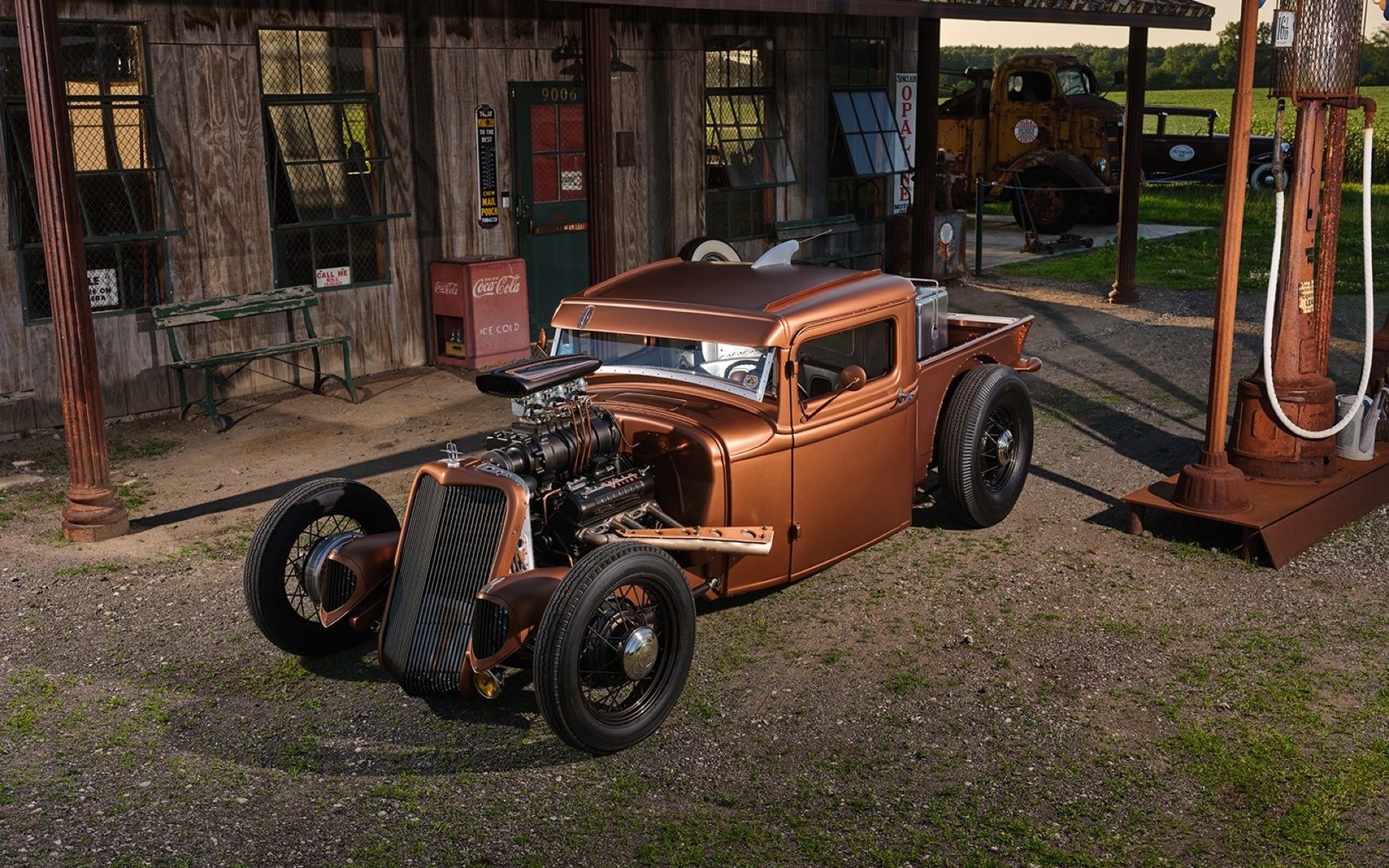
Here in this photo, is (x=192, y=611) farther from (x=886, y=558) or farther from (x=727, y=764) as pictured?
(x=886, y=558)

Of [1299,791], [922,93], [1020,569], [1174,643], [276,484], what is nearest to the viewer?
[1299,791]

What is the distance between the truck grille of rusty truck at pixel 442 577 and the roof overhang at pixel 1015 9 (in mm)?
5479

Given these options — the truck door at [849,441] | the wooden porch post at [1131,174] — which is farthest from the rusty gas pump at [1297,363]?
the wooden porch post at [1131,174]

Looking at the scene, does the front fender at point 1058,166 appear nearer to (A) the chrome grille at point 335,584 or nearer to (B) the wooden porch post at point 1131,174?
(B) the wooden porch post at point 1131,174

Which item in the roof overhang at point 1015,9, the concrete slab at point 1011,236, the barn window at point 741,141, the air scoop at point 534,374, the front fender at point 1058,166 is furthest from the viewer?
the front fender at point 1058,166

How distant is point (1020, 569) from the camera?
759 centimetres

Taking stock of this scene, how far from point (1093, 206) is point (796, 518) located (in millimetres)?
18586

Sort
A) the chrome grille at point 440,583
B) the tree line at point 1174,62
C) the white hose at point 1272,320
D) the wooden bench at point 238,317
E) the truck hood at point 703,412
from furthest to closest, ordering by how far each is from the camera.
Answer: the tree line at point 1174,62 < the wooden bench at point 238,317 < the white hose at point 1272,320 < the truck hood at point 703,412 < the chrome grille at point 440,583

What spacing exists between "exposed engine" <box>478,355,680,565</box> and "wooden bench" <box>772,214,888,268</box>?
30.1 feet

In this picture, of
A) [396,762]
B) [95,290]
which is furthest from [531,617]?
[95,290]

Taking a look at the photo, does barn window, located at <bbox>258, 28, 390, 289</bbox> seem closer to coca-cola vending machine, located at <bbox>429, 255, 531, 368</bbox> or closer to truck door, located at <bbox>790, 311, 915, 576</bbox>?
coca-cola vending machine, located at <bbox>429, 255, 531, 368</bbox>

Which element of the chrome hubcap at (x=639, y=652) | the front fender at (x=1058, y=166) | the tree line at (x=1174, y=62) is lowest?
the chrome hubcap at (x=639, y=652)

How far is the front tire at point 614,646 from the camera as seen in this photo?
5.14 meters

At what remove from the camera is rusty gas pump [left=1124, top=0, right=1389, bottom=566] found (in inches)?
307
